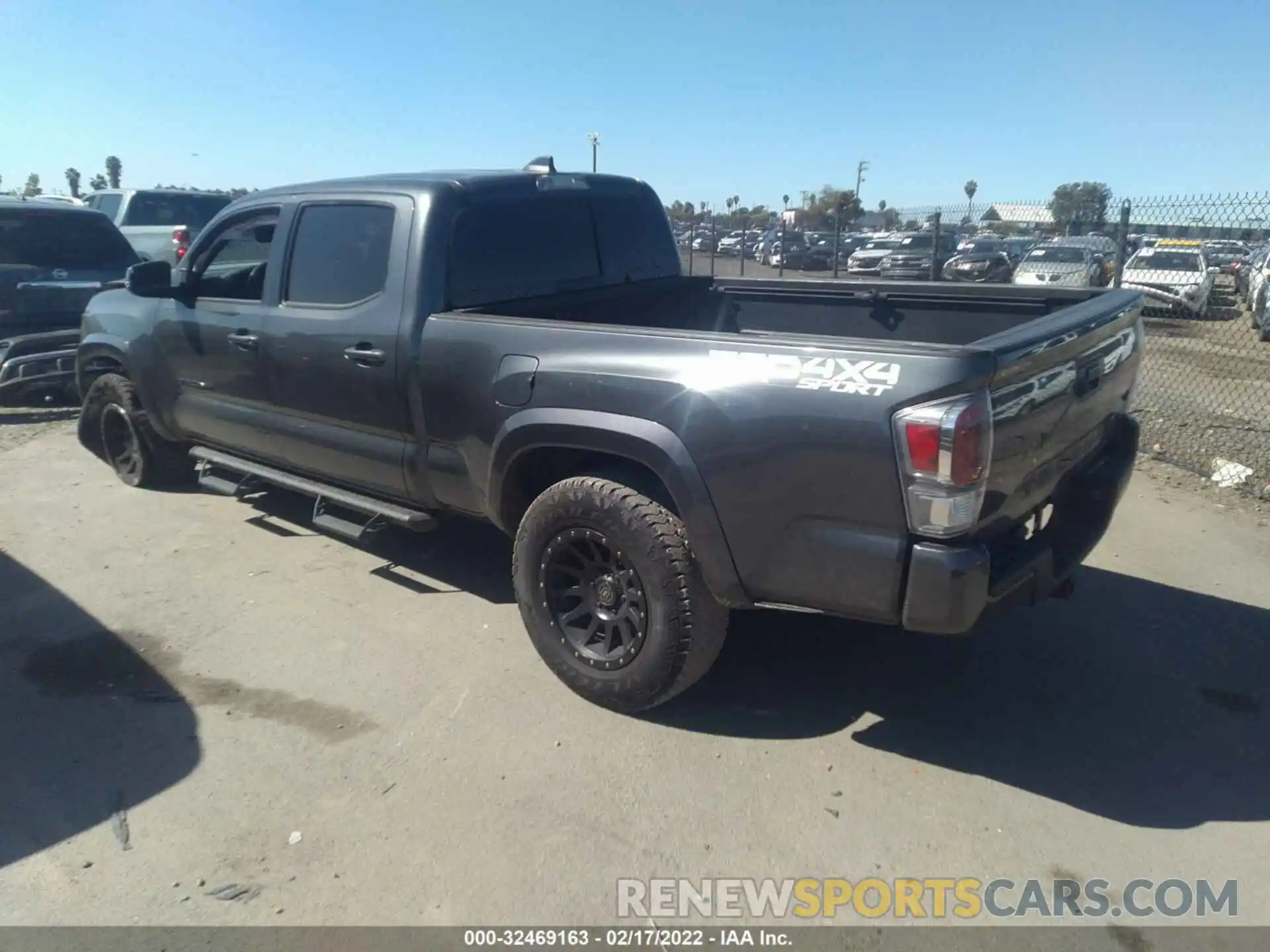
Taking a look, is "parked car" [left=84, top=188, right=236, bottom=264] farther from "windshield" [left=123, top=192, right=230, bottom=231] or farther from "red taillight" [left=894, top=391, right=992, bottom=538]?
"red taillight" [left=894, top=391, right=992, bottom=538]

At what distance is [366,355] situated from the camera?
4.22 metres

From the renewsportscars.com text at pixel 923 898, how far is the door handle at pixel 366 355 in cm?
245

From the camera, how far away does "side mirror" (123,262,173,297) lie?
5.29 meters

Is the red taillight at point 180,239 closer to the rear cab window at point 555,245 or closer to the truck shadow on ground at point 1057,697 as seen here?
the rear cab window at point 555,245

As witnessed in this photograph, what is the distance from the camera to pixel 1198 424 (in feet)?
26.1

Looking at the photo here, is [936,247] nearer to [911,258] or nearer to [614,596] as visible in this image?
[614,596]

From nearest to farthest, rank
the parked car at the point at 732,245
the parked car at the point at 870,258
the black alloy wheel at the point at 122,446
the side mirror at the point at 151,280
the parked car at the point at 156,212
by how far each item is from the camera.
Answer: the side mirror at the point at 151,280 < the black alloy wheel at the point at 122,446 < the parked car at the point at 156,212 < the parked car at the point at 870,258 < the parked car at the point at 732,245

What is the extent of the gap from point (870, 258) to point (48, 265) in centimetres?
2150

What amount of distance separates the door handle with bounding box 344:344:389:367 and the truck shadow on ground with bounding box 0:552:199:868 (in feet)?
5.17

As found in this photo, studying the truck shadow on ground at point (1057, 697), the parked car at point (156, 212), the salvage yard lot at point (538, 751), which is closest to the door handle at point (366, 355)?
the salvage yard lot at point (538, 751)

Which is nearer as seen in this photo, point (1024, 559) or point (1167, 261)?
point (1024, 559)

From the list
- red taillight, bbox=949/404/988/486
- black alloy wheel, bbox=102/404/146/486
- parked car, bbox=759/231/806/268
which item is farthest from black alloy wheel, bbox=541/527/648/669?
parked car, bbox=759/231/806/268

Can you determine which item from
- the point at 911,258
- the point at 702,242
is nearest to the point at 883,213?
the point at 702,242

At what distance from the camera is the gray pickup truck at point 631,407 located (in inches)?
111
